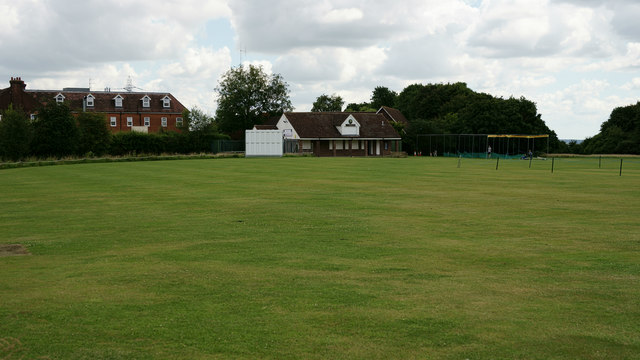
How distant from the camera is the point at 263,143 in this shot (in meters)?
74.6

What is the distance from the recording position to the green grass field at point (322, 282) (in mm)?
6457

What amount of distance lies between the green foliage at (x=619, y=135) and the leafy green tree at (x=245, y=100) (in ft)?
179

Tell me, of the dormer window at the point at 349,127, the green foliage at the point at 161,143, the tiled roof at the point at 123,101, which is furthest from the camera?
the tiled roof at the point at 123,101

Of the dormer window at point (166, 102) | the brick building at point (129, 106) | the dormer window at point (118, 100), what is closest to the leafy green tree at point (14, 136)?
the brick building at point (129, 106)

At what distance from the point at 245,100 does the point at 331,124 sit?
69.0 ft

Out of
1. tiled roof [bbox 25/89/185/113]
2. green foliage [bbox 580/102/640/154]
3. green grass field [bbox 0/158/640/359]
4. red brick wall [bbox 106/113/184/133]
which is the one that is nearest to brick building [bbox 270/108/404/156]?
red brick wall [bbox 106/113/184/133]

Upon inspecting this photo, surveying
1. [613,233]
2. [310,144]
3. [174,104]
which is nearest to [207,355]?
[613,233]

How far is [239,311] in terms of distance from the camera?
24.8 feet

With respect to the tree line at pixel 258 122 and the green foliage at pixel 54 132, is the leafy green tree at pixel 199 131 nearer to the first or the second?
the tree line at pixel 258 122

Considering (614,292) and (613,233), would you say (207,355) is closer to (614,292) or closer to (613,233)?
(614,292)

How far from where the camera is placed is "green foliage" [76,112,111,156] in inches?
2313

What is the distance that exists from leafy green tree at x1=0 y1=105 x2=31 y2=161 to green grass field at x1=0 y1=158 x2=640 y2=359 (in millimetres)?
36337

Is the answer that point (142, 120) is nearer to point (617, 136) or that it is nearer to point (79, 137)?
point (79, 137)

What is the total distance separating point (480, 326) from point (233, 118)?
9898cm
